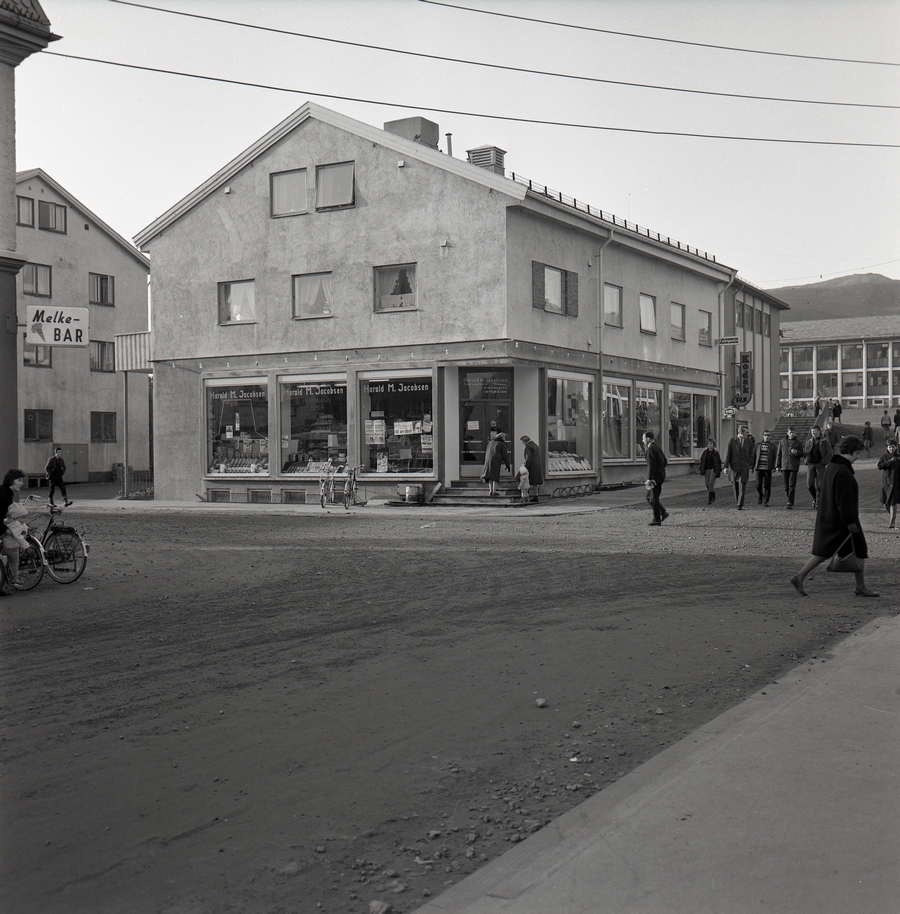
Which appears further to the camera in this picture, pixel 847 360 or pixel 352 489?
pixel 847 360

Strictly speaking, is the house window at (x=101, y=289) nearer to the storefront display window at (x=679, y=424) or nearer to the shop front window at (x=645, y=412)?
the shop front window at (x=645, y=412)

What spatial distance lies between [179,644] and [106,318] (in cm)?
4091

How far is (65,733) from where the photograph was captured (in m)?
6.15

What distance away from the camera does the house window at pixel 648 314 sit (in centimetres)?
3397

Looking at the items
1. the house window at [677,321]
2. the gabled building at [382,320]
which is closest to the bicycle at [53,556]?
the gabled building at [382,320]

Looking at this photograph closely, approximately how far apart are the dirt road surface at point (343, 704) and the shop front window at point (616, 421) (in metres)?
17.0

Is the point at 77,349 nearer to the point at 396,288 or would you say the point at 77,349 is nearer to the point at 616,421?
the point at 396,288

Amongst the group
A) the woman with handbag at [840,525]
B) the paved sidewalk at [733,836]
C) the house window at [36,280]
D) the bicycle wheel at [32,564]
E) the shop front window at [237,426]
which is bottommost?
the paved sidewalk at [733,836]

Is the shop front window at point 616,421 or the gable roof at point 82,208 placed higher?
the gable roof at point 82,208

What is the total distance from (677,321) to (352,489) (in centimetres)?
1453

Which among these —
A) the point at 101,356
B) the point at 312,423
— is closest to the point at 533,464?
the point at 312,423

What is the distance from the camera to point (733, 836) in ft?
13.9

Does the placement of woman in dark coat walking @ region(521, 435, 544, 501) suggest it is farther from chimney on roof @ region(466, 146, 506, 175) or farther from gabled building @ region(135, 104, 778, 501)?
chimney on roof @ region(466, 146, 506, 175)

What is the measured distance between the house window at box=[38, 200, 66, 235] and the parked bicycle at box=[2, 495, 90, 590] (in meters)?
34.2
